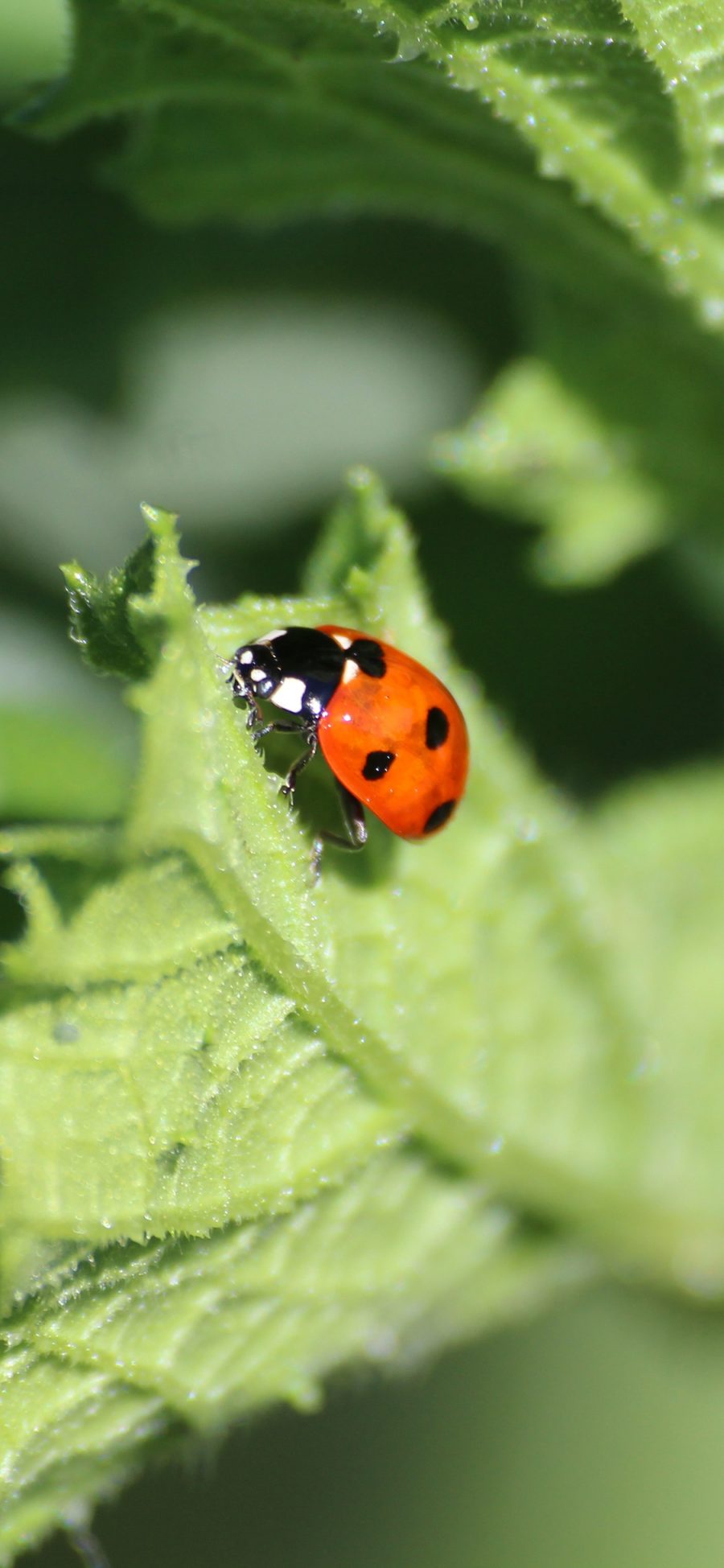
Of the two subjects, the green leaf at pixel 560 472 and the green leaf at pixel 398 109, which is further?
the green leaf at pixel 560 472

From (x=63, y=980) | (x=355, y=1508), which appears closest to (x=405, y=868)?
(x=63, y=980)

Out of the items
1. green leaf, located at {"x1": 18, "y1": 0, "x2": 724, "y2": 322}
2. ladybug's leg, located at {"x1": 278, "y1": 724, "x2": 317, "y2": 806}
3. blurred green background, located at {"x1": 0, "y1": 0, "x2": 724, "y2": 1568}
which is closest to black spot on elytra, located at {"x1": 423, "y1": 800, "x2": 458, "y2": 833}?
ladybug's leg, located at {"x1": 278, "y1": 724, "x2": 317, "y2": 806}

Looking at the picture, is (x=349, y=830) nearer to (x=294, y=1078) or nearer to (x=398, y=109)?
(x=294, y=1078)

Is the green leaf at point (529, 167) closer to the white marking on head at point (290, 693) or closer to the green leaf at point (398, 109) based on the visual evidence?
the green leaf at point (398, 109)

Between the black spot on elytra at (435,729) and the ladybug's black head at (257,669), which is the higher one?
the black spot on elytra at (435,729)

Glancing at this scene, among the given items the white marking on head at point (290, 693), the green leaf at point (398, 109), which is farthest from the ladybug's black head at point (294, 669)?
the green leaf at point (398, 109)

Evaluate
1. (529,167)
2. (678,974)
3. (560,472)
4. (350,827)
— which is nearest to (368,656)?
(350,827)

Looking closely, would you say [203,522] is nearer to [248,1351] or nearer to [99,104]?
[99,104]
